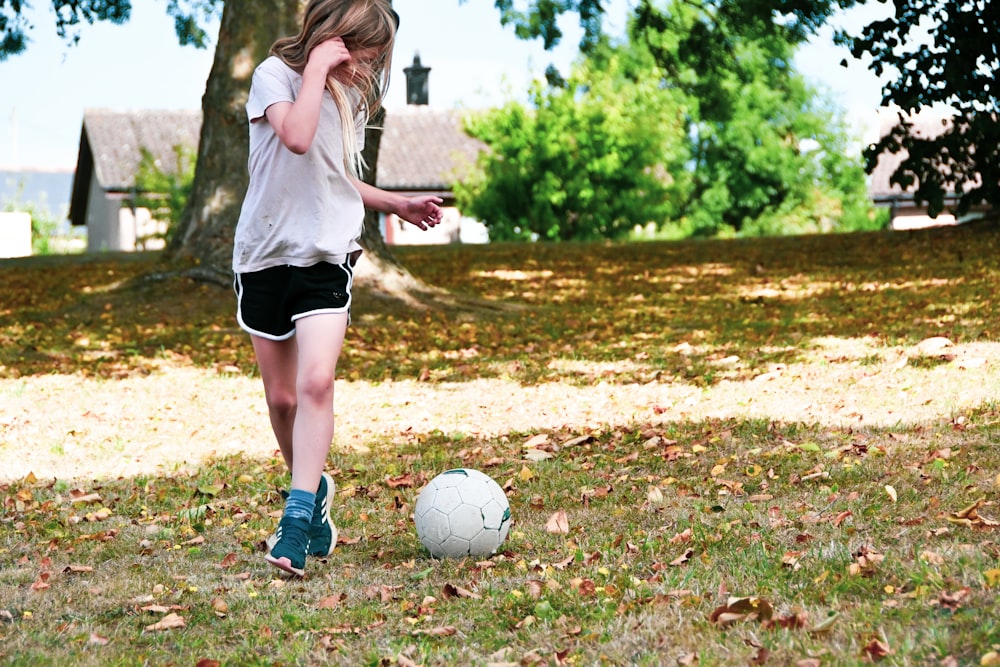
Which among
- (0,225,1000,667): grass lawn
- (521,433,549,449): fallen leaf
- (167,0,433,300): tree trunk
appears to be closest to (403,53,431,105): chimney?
(167,0,433,300): tree trunk

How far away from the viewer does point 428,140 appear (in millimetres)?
49219

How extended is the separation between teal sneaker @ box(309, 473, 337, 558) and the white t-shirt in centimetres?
93

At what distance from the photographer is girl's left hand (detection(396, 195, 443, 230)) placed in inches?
181

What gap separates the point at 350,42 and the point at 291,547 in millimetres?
1863

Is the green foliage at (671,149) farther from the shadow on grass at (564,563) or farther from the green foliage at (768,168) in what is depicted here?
the shadow on grass at (564,563)

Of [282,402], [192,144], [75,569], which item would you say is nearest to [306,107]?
[282,402]

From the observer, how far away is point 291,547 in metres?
4.31

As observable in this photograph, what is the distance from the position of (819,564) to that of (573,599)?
873mm

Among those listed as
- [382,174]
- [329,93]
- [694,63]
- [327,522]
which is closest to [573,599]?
[327,522]

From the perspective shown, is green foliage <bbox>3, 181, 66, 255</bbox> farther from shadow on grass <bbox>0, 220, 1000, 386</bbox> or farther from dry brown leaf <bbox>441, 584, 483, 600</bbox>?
dry brown leaf <bbox>441, 584, 483, 600</bbox>

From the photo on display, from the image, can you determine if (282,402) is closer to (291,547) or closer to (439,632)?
(291,547)

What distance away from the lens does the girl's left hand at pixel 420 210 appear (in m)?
4.60

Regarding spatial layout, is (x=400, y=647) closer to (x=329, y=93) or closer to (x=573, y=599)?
(x=573, y=599)

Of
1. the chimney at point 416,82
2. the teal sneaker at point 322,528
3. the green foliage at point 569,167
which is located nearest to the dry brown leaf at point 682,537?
the teal sneaker at point 322,528
